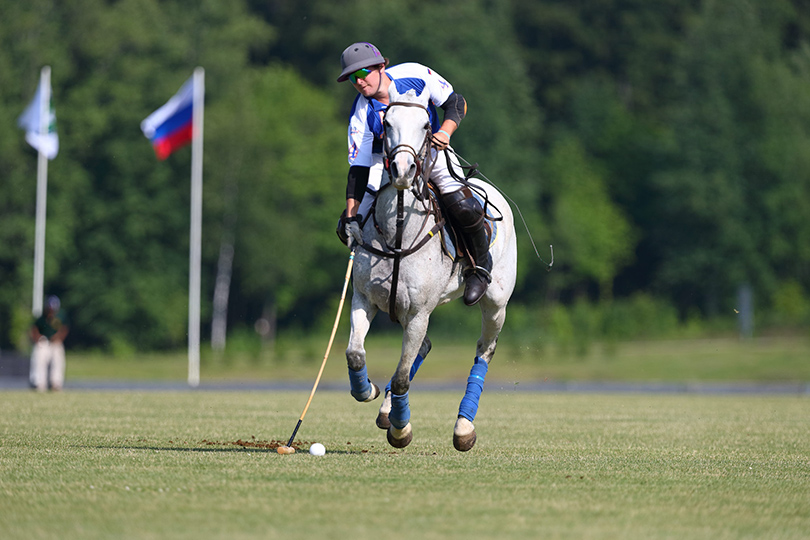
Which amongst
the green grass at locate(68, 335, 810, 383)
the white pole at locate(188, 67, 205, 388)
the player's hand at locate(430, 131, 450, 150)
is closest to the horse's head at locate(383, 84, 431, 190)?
the player's hand at locate(430, 131, 450, 150)

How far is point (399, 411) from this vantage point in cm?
998

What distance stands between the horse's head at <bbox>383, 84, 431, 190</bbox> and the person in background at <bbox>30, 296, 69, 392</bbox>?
17.9 m

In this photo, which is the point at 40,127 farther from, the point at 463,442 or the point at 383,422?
the point at 463,442

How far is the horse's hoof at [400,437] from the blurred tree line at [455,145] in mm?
35879

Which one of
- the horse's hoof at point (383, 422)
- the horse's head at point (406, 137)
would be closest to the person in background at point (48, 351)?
the horse's hoof at point (383, 422)

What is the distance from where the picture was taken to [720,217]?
204 ft

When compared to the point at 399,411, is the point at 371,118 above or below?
above

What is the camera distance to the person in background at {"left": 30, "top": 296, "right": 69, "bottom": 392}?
84.6 feet

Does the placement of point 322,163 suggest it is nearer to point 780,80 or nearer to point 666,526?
point 780,80

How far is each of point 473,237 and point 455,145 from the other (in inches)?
1957

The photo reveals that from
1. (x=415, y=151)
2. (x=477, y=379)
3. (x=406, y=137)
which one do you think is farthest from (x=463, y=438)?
(x=406, y=137)

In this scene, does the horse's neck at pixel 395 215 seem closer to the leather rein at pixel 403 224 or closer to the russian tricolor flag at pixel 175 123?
the leather rein at pixel 403 224

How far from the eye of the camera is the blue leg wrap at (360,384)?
394 inches

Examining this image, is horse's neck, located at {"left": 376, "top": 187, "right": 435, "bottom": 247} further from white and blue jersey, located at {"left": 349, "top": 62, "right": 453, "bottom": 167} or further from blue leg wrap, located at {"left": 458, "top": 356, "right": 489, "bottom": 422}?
blue leg wrap, located at {"left": 458, "top": 356, "right": 489, "bottom": 422}
